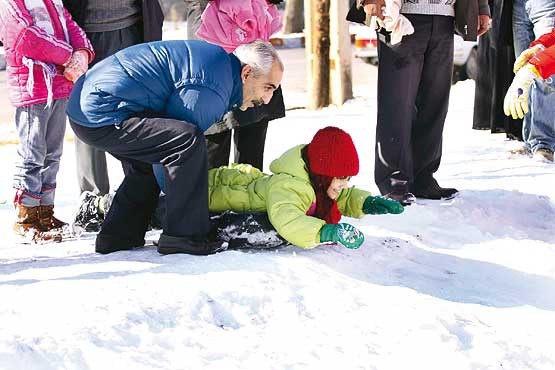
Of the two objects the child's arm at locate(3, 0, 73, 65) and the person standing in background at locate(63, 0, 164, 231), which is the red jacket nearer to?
the person standing in background at locate(63, 0, 164, 231)

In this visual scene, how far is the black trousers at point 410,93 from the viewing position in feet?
18.2

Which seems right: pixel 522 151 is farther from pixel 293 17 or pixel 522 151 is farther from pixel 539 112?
pixel 293 17

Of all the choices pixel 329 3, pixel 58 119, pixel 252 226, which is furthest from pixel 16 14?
pixel 329 3

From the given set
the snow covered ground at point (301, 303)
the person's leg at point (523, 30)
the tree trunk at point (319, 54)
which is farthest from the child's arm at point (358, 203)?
the tree trunk at point (319, 54)

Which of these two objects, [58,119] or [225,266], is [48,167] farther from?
[225,266]

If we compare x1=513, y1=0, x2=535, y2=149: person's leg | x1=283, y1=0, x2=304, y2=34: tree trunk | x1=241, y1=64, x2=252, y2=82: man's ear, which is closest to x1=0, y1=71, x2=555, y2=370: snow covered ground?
x1=241, y1=64, x2=252, y2=82: man's ear

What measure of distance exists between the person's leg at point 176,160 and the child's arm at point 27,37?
70cm

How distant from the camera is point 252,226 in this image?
4.38 m

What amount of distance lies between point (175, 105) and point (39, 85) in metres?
1.04

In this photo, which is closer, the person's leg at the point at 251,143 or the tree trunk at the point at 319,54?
the person's leg at the point at 251,143

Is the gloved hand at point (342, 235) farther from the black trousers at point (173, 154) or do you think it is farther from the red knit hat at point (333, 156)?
the black trousers at point (173, 154)

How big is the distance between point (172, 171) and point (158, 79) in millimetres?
416

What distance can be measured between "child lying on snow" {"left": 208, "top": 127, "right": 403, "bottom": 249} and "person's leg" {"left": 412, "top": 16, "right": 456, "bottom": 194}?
1180 mm

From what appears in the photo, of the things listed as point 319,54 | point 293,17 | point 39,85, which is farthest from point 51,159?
point 293,17
